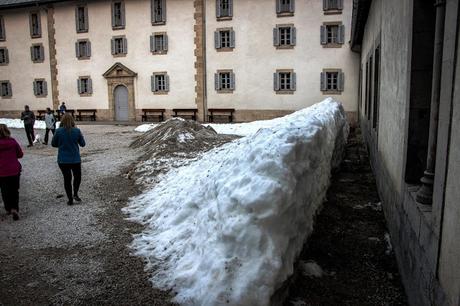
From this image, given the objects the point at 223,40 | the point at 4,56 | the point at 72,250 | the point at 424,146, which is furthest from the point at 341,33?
the point at 4,56

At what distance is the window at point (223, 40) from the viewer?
92.9 feet

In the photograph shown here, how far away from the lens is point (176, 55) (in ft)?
98.0

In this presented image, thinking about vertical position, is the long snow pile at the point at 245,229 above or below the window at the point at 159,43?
below

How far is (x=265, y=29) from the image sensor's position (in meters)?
27.6

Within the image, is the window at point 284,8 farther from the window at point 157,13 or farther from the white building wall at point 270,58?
the window at point 157,13

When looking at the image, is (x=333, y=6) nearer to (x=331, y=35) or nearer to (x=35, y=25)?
(x=331, y=35)

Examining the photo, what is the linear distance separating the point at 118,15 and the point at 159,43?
3892mm

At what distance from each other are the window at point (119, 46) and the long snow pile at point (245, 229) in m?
27.2

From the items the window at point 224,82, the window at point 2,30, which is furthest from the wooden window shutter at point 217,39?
the window at point 2,30

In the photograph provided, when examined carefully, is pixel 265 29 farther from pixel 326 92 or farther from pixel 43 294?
pixel 43 294

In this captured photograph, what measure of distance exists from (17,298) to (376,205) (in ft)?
18.9

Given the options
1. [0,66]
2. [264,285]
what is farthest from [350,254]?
[0,66]

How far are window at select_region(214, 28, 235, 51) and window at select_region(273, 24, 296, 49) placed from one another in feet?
9.45

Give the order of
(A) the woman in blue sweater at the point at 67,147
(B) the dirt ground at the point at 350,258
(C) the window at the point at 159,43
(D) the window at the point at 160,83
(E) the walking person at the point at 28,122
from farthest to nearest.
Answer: (D) the window at the point at 160,83
(C) the window at the point at 159,43
(E) the walking person at the point at 28,122
(A) the woman in blue sweater at the point at 67,147
(B) the dirt ground at the point at 350,258
